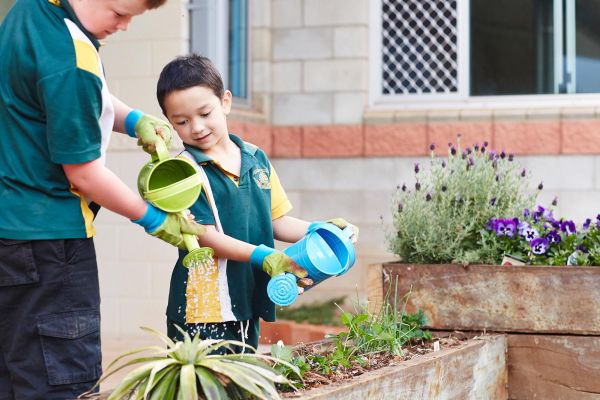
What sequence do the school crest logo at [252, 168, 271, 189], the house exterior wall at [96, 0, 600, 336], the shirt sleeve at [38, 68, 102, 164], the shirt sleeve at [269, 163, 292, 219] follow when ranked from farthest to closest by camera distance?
1. the house exterior wall at [96, 0, 600, 336]
2. the shirt sleeve at [269, 163, 292, 219]
3. the school crest logo at [252, 168, 271, 189]
4. the shirt sleeve at [38, 68, 102, 164]

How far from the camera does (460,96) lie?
7.73m

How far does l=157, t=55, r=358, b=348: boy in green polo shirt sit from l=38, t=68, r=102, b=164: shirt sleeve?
20.8 inches

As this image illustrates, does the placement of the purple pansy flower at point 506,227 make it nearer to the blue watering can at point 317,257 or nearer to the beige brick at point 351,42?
the blue watering can at point 317,257

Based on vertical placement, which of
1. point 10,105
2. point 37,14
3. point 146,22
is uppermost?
point 146,22

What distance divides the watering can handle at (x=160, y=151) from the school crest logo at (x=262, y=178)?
465mm

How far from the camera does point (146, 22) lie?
6539 mm

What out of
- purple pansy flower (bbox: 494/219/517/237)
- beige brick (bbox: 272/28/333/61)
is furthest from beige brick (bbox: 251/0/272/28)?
purple pansy flower (bbox: 494/219/517/237)

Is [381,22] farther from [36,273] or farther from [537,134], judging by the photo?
[36,273]

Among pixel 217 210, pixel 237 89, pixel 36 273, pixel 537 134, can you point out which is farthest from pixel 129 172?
pixel 36 273

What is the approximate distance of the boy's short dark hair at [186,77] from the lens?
9.98 ft

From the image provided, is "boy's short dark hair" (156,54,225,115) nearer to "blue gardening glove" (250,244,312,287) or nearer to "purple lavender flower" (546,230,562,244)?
"blue gardening glove" (250,244,312,287)

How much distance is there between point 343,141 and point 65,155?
5.34 meters

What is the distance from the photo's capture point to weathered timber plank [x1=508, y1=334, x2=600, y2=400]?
3902mm

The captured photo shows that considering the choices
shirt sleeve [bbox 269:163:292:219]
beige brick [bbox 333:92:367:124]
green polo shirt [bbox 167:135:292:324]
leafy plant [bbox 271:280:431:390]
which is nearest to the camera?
leafy plant [bbox 271:280:431:390]
